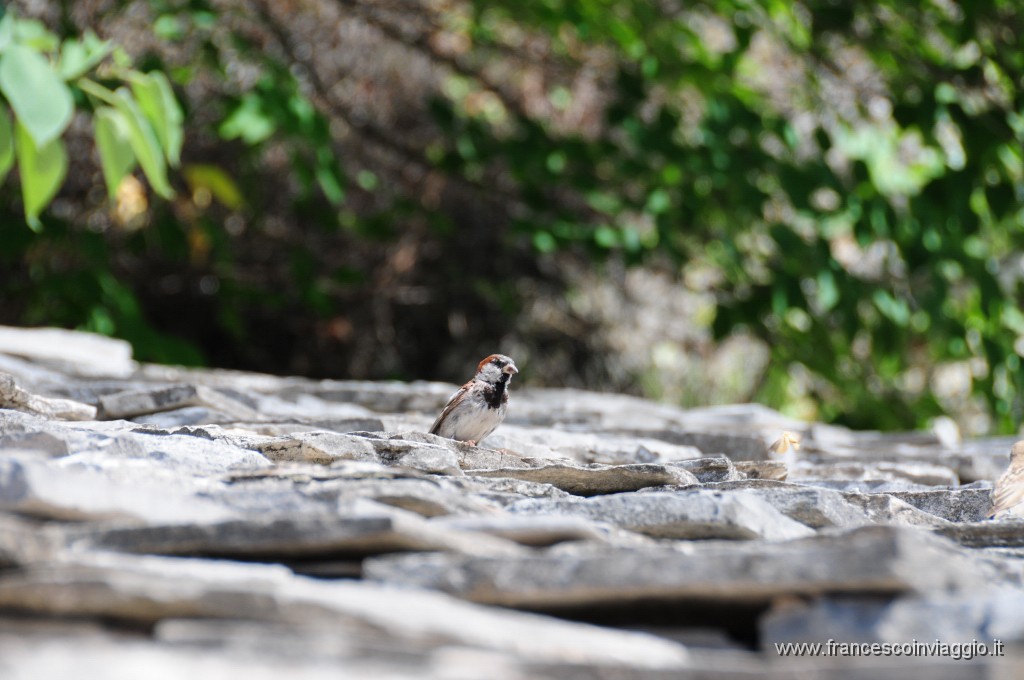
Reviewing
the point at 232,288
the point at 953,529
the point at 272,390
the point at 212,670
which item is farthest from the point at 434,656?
the point at 232,288

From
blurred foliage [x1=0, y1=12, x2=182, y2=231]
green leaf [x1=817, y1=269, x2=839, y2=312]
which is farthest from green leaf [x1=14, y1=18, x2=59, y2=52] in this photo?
green leaf [x1=817, y1=269, x2=839, y2=312]

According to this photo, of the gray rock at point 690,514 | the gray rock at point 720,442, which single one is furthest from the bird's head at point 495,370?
the gray rock at point 690,514

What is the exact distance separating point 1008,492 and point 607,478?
79cm

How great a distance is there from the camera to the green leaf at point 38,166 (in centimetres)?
240

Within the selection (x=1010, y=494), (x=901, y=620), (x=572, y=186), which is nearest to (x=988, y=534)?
(x=1010, y=494)

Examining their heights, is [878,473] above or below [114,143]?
below

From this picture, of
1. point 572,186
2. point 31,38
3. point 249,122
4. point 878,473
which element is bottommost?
point 878,473

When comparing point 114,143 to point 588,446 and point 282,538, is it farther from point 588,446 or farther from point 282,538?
point 282,538

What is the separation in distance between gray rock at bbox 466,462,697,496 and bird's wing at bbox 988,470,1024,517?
0.59 metres

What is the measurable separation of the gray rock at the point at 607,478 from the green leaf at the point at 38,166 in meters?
1.13

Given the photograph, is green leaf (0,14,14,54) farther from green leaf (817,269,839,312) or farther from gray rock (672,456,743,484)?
green leaf (817,269,839,312)

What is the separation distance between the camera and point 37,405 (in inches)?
97.8

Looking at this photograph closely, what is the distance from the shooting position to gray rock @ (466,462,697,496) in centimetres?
203

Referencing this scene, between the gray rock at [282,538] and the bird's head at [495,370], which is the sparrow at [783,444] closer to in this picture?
the bird's head at [495,370]
